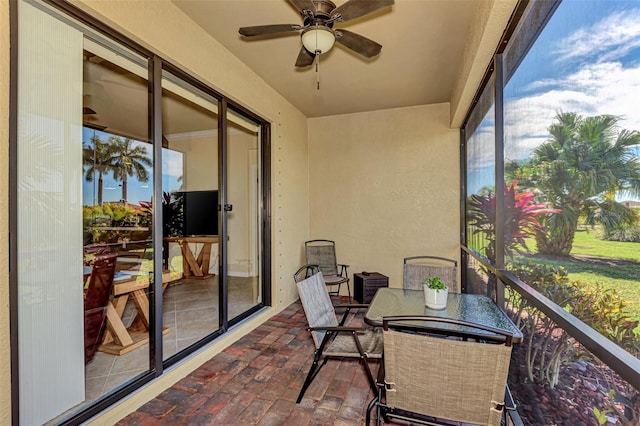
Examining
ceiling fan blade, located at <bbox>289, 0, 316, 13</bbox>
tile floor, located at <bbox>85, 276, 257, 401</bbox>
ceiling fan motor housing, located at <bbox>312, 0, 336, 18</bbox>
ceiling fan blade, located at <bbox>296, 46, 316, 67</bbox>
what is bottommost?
tile floor, located at <bbox>85, 276, 257, 401</bbox>

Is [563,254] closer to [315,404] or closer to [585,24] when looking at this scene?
[585,24]

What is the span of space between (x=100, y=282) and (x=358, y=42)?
2.53 metres

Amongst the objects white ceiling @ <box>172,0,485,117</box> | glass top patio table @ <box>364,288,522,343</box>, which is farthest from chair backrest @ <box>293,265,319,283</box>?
white ceiling @ <box>172,0,485,117</box>

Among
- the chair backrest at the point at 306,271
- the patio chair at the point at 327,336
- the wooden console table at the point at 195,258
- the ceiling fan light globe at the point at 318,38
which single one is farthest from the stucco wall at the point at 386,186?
the ceiling fan light globe at the point at 318,38

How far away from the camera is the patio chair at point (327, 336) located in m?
2.04

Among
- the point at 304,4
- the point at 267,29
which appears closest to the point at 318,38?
the point at 304,4

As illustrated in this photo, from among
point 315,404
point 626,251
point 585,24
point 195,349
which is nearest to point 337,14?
point 585,24

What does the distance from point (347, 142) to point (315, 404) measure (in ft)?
12.6

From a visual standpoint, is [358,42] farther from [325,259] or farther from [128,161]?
[325,259]

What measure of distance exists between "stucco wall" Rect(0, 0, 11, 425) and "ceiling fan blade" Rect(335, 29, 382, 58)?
1809 millimetres

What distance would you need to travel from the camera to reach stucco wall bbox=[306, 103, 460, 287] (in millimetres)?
4531

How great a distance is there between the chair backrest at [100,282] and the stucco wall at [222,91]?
0.56 meters

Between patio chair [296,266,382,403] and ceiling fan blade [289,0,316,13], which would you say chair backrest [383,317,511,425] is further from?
ceiling fan blade [289,0,316,13]

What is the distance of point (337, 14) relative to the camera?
6.31 feet
